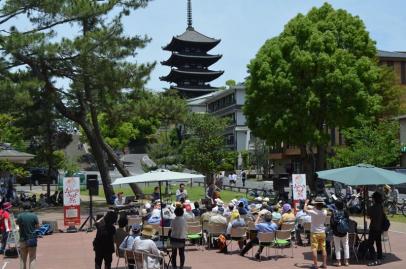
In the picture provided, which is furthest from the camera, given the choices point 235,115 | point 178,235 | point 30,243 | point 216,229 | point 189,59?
point 189,59

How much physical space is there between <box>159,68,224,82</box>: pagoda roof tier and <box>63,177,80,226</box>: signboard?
7984cm

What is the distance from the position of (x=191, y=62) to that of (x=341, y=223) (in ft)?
296

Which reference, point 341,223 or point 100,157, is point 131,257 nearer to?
point 341,223

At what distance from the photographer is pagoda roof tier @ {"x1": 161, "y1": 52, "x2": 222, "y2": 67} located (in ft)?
326

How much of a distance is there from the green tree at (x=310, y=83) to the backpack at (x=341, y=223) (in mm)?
20797

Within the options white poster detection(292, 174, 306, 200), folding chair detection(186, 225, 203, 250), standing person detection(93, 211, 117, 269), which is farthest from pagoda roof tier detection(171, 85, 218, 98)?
standing person detection(93, 211, 117, 269)

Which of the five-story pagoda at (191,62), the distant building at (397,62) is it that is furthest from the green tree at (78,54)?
the five-story pagoda at (191,62)

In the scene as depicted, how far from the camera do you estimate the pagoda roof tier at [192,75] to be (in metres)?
100

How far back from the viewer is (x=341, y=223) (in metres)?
12.7

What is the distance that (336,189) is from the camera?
28297 mm

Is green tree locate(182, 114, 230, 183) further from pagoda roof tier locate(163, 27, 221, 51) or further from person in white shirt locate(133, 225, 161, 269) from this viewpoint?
pagoda roof tier locate(163, 27, 221, 51)

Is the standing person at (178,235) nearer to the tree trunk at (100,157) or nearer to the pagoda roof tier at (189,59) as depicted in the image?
the tree trunk at (100,157)

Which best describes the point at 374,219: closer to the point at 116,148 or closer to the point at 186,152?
the point at 186,152

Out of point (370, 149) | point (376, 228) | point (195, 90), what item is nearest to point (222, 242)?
point (376, 228)
